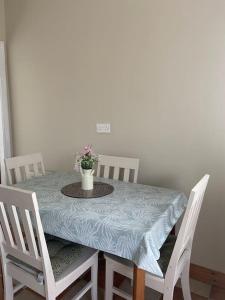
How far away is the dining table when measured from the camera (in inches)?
52.7

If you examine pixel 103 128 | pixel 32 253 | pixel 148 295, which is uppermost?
pixel 103 128

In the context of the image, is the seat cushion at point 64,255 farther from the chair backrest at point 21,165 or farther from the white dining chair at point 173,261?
the chair backrest at point 21,165

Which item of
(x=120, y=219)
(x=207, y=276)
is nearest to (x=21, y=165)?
(x=120, y=219)

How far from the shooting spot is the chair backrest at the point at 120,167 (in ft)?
7.37

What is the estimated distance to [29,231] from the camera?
55.1 inches

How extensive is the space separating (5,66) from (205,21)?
2384 mm

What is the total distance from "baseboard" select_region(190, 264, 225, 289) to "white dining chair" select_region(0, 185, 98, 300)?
3.24 ft

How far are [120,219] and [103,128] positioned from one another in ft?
4.19

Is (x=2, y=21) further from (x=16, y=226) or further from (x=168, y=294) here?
(x=168, y=294)

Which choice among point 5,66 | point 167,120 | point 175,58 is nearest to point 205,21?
point 175,58

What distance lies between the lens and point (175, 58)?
83.9 inches

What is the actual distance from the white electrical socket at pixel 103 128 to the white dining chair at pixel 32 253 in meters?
1.19

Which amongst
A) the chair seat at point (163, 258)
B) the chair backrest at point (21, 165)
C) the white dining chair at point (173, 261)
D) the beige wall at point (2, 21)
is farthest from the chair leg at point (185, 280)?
the beige wall at point (2, 21)

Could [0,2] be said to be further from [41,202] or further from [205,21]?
[41,202]
